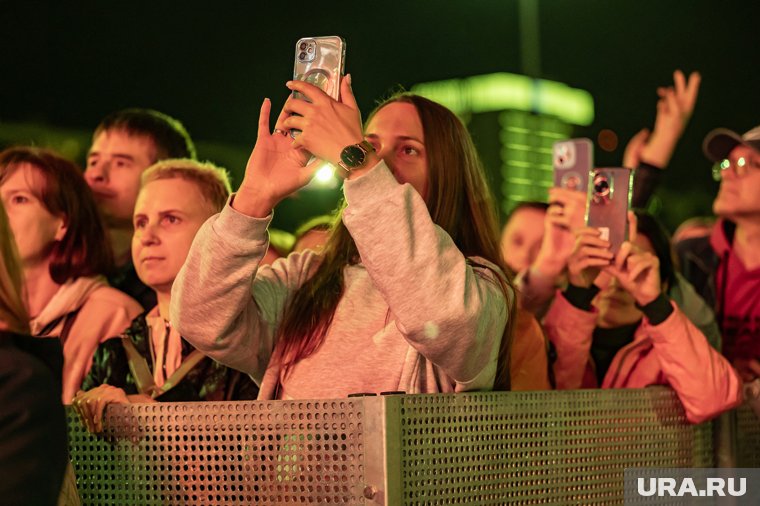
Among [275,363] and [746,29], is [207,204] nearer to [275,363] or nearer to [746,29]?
[275,363]

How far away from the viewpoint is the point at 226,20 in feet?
24.6

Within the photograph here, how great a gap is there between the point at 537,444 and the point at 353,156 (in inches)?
27.7

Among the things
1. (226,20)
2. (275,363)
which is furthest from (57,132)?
(275,363)

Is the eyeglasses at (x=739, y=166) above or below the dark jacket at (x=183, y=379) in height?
above

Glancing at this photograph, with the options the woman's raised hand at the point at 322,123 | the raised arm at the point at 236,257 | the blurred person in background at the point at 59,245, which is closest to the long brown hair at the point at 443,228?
the raised arm at the point at 236,257

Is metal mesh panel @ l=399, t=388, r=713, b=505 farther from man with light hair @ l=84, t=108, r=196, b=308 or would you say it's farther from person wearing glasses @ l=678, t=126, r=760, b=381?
man with light hair @ l=84, t=108, r=196, b=308

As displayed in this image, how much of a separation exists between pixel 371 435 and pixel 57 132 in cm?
541

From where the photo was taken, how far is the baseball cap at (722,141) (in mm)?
3599

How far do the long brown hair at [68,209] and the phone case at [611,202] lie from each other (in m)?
1.45

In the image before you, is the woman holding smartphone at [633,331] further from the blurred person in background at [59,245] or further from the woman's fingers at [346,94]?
the blurred person in background at [59,245]

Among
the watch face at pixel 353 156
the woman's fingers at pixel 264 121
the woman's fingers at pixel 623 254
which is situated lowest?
the woman's fingers at pixel 623 254

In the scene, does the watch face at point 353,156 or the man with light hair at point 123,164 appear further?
the man with light hair at point 123,164

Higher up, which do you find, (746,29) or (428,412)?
(746,29)

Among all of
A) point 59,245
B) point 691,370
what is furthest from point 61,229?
point 691,370
